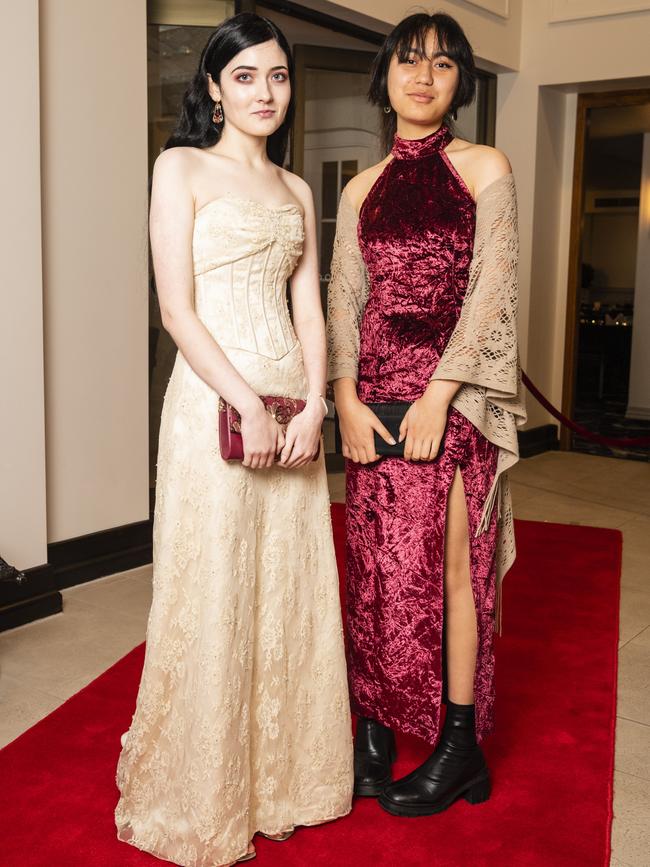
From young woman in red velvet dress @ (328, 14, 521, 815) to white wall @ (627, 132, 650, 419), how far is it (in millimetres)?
7494

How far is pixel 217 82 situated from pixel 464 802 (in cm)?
178

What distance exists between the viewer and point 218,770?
77.7 inches

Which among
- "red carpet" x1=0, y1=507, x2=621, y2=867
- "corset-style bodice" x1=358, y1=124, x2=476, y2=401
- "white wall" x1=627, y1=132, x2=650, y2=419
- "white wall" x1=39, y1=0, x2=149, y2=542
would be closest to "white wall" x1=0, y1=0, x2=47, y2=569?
"white wall" x1=39, y1=0, x2=149, y2=542

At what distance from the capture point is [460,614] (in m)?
2.30

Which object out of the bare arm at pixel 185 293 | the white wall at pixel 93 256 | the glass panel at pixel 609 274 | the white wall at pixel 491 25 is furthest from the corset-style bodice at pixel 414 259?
the glass panel at pixel 609 274

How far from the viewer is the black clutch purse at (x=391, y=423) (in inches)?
89.0

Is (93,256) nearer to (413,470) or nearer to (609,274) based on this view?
(413,470)

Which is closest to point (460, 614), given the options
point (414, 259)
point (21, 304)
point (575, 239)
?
point (414, 259)

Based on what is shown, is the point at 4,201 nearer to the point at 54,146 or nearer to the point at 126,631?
the point at 54,146

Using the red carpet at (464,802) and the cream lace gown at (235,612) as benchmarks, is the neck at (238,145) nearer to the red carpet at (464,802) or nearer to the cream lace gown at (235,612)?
the cream lace gown at (235,612)

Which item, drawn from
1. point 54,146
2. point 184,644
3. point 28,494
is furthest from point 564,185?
Result: point 184,644

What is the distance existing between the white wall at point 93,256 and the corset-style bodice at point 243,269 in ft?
6.39

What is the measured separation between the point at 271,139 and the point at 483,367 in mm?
705

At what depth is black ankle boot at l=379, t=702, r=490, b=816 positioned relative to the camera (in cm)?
227
